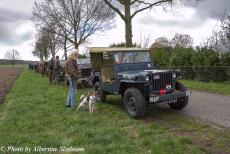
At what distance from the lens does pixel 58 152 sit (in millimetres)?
5836

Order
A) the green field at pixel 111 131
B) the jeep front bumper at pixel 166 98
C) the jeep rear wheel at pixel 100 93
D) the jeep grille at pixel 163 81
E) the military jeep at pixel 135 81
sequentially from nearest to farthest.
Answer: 1. the green field at pixel 111 131
2. the jeep front bumper at pixel 166 98
3. the military jeep at pixel 135 81
4. the jeep grille at pixel 163 81
5. the jeep rear wheel at pixel 100 93

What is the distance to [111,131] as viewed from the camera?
23.0ft

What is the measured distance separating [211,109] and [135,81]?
8.54 ft

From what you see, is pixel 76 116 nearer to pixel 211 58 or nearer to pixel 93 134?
pixel 93 134

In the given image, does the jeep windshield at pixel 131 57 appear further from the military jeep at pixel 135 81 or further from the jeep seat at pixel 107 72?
the jeep seat at pixel 107 72

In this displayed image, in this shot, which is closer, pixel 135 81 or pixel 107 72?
pixel 135 81

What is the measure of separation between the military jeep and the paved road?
0.52m

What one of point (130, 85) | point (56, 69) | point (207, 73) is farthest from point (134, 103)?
point (56, 69)

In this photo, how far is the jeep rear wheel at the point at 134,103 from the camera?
8.32 m

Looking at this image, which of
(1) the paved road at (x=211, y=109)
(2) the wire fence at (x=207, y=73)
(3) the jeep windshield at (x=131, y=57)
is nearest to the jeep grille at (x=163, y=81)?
(1) the paved road at (x=211, y=109)

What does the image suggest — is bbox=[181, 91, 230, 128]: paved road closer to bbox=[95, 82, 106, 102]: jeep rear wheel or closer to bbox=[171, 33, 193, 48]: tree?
bbox=[95, 82, 106, 102]: jeep rear wheel

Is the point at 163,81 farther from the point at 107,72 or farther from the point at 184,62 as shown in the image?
the point at 184,62

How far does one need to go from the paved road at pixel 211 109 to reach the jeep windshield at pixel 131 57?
6.88ft

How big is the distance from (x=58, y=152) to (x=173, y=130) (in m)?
2.67
